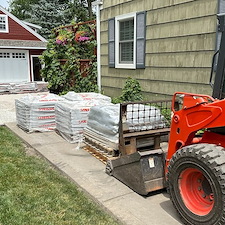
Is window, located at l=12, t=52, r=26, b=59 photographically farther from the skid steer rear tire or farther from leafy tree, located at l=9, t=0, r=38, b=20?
leafy tree, located at l=9, t=0, r=38, b=20

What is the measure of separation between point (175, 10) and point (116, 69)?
2513mm

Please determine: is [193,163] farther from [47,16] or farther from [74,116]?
[47,16]

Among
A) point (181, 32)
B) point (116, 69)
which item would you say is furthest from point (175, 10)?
point (116, 69)

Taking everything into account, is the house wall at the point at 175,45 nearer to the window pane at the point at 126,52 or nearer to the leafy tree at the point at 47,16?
the window pane at the point at 126,52

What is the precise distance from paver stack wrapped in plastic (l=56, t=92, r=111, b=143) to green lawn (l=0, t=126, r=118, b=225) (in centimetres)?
98

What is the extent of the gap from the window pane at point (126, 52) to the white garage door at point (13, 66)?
14.5 metres

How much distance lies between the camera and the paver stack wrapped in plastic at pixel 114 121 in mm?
4012

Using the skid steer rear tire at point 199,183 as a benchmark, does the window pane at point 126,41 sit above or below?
above

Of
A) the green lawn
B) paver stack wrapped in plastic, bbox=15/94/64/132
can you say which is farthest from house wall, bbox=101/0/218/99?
the green lawn

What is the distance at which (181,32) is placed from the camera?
5.82 m

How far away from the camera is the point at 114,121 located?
410 centimetres

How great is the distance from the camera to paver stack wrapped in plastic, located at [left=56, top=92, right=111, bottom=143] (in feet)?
17.0

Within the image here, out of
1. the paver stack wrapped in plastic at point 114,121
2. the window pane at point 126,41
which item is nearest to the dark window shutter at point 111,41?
the window pane at point 126,41

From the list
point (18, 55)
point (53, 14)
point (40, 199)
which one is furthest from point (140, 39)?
point (53, 14)
